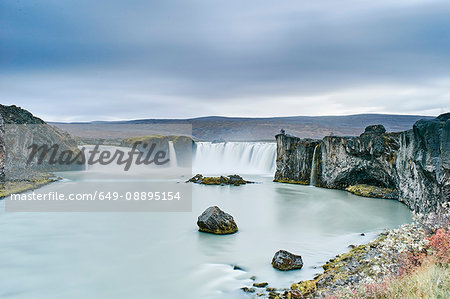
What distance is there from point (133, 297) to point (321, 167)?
25.8 meters

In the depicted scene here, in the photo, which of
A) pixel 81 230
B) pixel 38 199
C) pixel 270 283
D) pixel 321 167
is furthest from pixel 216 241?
pixel 321 167

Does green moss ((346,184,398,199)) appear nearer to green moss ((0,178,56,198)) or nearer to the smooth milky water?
the smooth milky water

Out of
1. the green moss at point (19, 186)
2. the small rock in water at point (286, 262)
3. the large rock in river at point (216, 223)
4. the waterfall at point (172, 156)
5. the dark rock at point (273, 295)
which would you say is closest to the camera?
the dark rock at point (273, 295)

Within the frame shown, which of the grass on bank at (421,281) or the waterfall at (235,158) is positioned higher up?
the grass on bank at (421,281)

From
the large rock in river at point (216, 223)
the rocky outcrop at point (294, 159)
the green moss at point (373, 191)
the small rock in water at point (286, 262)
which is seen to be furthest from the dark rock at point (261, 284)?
the rocky outcrop at point (294, 159)

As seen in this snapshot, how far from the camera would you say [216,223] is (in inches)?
589

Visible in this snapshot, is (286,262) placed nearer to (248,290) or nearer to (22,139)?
(248,290)

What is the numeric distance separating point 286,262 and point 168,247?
16.7 ft

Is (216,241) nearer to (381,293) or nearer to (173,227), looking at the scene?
(173,227)

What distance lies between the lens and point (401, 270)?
6.93 metres

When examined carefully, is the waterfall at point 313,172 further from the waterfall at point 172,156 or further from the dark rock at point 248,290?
the waterfall at point 172,156

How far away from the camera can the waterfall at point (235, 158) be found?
46.4m

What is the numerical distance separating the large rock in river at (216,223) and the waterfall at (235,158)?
29.1 metres

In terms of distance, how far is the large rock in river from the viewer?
14914mm
